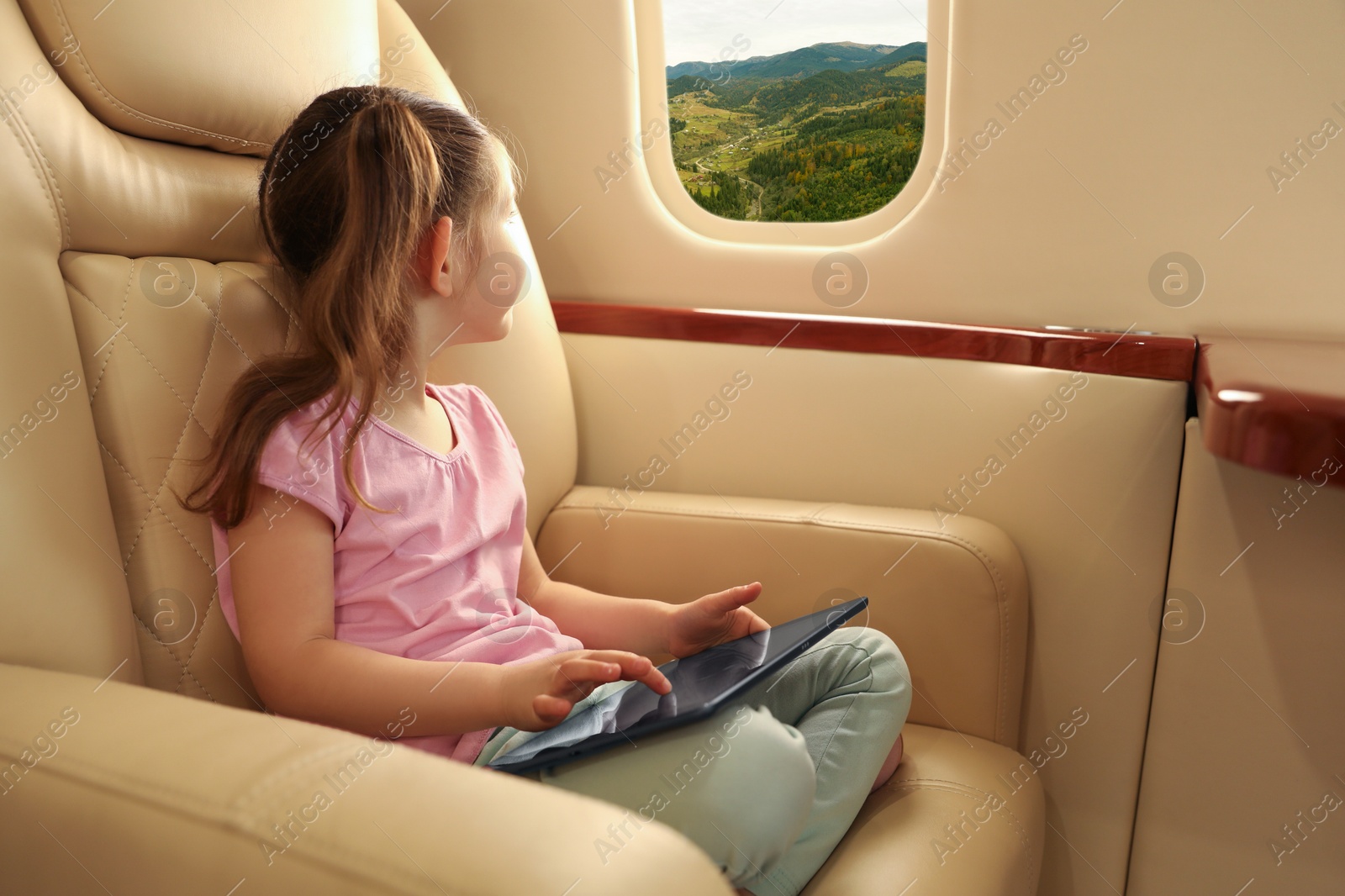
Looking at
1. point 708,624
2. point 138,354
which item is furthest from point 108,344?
point 708,624

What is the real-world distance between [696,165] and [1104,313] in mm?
731

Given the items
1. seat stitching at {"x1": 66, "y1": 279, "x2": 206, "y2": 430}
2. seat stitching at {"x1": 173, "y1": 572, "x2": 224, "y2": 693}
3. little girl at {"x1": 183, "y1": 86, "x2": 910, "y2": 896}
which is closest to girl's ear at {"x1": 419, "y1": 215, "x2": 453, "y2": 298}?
little girl at {"x1": 183, "y1": 86, "x2": 910, "y2": 896}

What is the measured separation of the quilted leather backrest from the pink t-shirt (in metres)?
0.07

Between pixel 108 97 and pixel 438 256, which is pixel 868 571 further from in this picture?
pixel 108 97

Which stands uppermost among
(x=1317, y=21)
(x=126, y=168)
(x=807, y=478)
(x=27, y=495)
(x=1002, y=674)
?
(x=1317, y=21)

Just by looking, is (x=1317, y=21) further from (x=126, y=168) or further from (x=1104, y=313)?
(x=126, y=168)

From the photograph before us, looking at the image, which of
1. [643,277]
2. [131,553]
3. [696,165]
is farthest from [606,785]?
[696,165]

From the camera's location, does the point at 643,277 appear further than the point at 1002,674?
Yes

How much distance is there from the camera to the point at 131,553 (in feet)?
2.53

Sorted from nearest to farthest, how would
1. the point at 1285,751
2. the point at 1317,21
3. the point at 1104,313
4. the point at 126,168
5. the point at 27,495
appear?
the point at 27,495, the point at 126,168, the point at 1285,751, the point at 1317,21, the point at 1104,313

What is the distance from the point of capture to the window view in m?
1.51

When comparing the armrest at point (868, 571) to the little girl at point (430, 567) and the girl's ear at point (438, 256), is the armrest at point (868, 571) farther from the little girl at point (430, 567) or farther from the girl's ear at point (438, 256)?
the girl's ear at point (438, 256)

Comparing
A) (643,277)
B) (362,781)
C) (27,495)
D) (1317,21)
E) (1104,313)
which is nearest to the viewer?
(362,781)

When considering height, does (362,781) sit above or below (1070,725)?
above
